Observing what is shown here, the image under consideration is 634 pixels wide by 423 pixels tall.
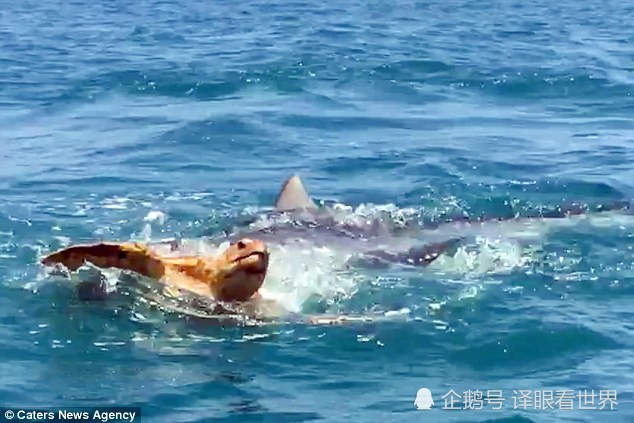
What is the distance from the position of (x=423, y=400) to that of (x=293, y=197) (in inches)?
183

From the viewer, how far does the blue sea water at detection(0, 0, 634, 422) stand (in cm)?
916

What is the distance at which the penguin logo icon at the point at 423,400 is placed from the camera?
875cm

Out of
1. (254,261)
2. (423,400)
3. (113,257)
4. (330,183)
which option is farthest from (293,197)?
(423,400)

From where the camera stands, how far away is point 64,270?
999cm

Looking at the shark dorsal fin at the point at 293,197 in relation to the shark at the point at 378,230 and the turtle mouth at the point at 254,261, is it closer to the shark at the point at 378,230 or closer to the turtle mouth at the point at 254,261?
the shark at the point at 378,230

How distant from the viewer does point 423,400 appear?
8844 mm

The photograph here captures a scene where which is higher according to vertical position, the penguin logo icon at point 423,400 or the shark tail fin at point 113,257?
the shark tail fin at point 113,257

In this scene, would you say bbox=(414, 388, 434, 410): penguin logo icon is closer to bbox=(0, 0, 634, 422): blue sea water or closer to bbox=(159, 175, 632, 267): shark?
bbox=(0, 0, 634, 422): blue sea water

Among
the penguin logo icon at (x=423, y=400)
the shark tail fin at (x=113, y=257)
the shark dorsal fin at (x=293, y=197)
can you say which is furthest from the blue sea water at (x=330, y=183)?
the shark dorsal fin at (x=293, y=197)

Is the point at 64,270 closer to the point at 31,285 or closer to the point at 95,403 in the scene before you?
the point at 31,285

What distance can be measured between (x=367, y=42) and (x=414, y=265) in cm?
1581

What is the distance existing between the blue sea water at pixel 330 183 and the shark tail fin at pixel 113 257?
45cm

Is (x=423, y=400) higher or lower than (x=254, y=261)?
lower

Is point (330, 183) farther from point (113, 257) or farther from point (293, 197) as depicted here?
point (113, 257)
